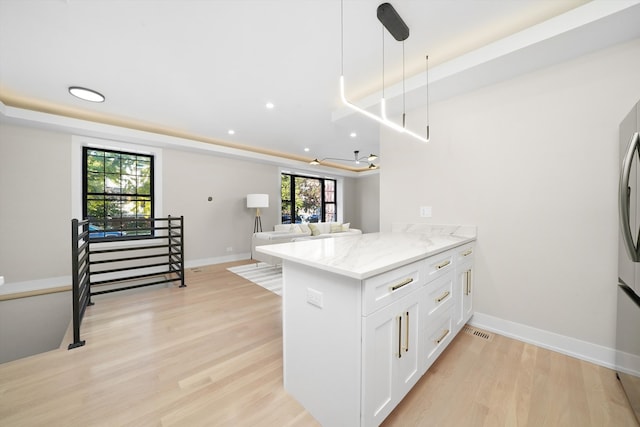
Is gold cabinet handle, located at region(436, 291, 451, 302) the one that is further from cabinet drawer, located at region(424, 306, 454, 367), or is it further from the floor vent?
the floor vent

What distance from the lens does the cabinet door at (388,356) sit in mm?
1073

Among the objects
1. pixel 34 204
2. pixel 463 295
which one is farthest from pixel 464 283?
pixel 34 204

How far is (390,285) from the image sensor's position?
3.89 ft

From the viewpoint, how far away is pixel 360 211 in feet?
28.2

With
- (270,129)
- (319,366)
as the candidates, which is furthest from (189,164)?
(319,366)

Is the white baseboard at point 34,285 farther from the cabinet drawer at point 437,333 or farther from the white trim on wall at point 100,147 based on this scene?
the cabinet drawer at point 437,333

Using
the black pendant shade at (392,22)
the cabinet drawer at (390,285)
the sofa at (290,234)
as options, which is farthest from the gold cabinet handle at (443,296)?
the sofa at (290,234)

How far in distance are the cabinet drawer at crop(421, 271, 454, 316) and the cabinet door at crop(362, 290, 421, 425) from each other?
0.54 ft

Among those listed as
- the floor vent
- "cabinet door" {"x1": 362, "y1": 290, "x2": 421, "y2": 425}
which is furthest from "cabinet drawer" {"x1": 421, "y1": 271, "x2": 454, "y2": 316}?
the floor vent

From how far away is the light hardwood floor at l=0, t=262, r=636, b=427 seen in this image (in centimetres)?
131

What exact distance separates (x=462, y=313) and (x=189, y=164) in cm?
526

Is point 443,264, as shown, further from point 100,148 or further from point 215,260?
point 100,148

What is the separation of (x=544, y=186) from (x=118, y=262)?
236 inches

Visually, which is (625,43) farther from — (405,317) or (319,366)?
(319,366)
